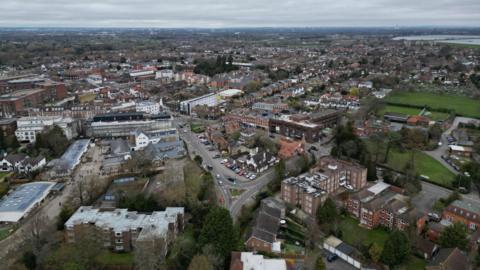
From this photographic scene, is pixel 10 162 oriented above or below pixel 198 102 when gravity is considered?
below

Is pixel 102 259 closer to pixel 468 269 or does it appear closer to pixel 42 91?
pixel 468 269

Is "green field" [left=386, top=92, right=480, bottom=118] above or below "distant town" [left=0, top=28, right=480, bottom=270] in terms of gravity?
above

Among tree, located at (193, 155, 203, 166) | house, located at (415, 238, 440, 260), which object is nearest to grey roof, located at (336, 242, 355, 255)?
house, located at (415, 238, 440, 260)

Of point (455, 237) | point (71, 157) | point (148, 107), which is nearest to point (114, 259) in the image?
point (71, 157)

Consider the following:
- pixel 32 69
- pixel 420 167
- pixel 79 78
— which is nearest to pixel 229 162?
pixel 420 167

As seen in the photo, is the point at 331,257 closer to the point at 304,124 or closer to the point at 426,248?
the point at 426,248

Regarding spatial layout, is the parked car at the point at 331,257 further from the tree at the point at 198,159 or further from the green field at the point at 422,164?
the tree at the point at 198,159

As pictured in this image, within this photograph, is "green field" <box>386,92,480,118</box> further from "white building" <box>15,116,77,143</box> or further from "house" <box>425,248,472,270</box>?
"white building" <box>15,116,77,143</box>
